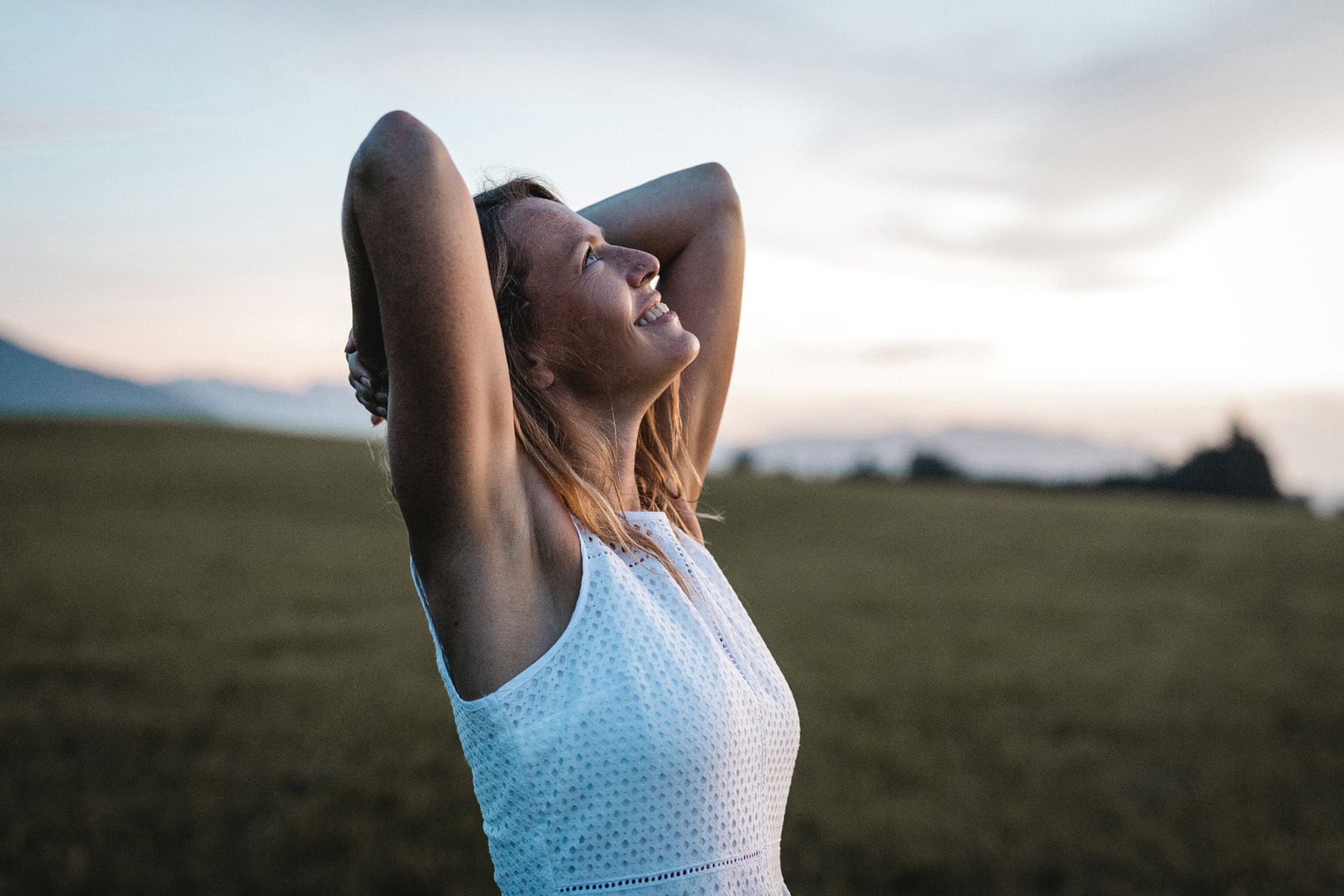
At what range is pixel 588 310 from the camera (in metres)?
1.89

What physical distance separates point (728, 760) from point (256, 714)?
8553 millimetres

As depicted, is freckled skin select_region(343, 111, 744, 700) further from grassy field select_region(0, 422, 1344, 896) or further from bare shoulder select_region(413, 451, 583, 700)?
grassy field select_region(0, 422, 1344, 896)

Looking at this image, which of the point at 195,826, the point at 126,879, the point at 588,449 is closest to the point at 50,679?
the point at 195,826

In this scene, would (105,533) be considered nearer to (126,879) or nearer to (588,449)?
(126,879)

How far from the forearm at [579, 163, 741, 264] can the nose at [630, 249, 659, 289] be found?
1.60 feet

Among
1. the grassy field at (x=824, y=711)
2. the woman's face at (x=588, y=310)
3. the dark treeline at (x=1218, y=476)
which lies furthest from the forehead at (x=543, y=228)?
the dark treeline at (x=1218, y=476)

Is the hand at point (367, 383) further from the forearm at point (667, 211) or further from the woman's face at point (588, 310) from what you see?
the forearm at point (667, 211)

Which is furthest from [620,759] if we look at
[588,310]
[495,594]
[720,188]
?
[720,188]

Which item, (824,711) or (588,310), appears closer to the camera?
(588,310)

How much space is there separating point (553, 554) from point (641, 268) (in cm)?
57

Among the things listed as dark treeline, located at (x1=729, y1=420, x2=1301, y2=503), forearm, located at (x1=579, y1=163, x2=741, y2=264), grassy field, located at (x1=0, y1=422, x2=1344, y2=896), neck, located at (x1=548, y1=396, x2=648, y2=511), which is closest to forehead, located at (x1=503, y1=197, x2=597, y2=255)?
neck, located at (x1=548, y1=396, x2=648, y2=511)

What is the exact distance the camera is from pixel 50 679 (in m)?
10.1

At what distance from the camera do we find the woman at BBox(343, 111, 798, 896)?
59.4 inches

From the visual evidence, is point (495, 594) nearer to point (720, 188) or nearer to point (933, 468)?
point (720, 188)
